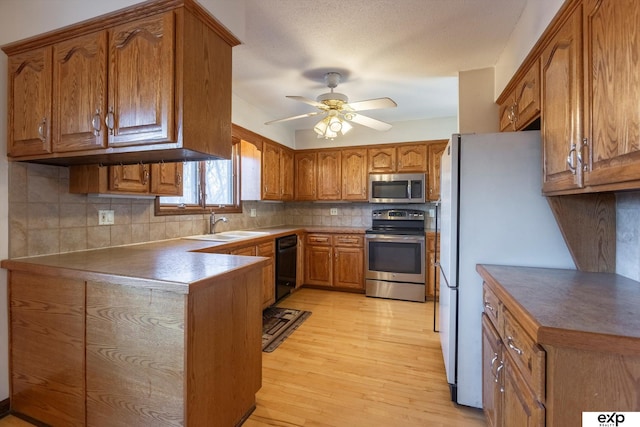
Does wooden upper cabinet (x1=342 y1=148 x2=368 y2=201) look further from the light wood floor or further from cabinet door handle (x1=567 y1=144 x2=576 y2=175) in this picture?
cabinet door handle (x1=567 y1=144 x2=576 y2=175)

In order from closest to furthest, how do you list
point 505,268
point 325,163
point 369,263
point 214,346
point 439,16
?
point 214,346 < point 505,268 < point 439,16 < point 369,263 < point 325,163

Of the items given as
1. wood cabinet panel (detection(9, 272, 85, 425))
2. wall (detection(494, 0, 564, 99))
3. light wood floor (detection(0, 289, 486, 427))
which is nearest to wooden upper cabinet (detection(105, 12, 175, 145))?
wood cabinet panel (detection(9, 272, 85, 425))

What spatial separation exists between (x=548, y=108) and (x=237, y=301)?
188cm

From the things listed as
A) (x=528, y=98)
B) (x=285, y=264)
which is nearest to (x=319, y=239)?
(x=285, y=264)


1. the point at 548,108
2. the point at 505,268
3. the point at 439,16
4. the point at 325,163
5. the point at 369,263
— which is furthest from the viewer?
the point at 325,163

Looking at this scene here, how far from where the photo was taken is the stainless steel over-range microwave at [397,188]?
13.4ft

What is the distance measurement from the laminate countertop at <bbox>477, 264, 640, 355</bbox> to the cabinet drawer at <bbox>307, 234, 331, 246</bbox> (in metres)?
2.73

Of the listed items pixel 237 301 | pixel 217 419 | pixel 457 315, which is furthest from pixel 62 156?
pixel 457 315

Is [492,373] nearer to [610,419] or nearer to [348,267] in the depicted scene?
[610,419]

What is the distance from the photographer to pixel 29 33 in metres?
1.64

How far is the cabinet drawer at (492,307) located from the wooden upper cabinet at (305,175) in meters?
3.30

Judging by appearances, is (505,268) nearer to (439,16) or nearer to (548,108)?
(548,108)

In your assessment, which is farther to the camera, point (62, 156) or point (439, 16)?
point (439, 16)

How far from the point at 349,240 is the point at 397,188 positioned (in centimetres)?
102
